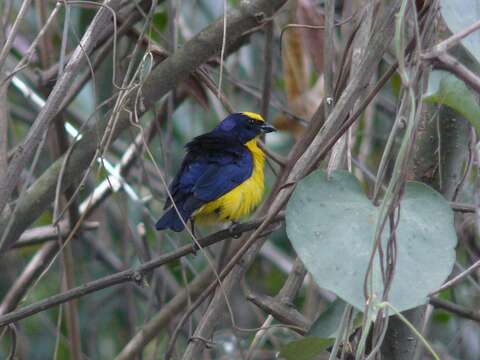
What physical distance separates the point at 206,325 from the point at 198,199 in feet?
3.54

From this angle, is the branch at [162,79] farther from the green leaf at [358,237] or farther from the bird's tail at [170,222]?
the green leaf at [358,237]

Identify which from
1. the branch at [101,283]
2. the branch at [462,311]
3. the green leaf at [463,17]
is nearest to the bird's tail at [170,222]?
the branch at [101,283]

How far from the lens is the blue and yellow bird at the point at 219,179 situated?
358 cm

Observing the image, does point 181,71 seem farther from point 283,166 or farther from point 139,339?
point 139,339

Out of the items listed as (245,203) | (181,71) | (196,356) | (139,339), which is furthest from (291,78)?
(196,356)

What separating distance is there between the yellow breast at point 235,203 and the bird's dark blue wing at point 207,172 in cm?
4

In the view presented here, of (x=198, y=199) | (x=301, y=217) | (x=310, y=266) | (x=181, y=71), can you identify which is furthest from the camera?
(x=198, y=199)

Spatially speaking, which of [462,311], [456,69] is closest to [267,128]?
[462,311]

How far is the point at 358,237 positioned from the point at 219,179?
1.90m

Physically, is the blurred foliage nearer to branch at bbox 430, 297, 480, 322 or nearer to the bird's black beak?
the bird's black beak

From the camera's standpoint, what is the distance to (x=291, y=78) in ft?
11.8

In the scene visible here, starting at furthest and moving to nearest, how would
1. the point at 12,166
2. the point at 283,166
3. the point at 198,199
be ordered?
the point at 198,199 → the point at 283,166 → the point at 12,166

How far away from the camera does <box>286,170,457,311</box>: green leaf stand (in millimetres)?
1733

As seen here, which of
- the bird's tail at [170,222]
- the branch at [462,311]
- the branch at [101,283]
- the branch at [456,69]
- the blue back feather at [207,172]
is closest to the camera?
the branch at [456,69]
